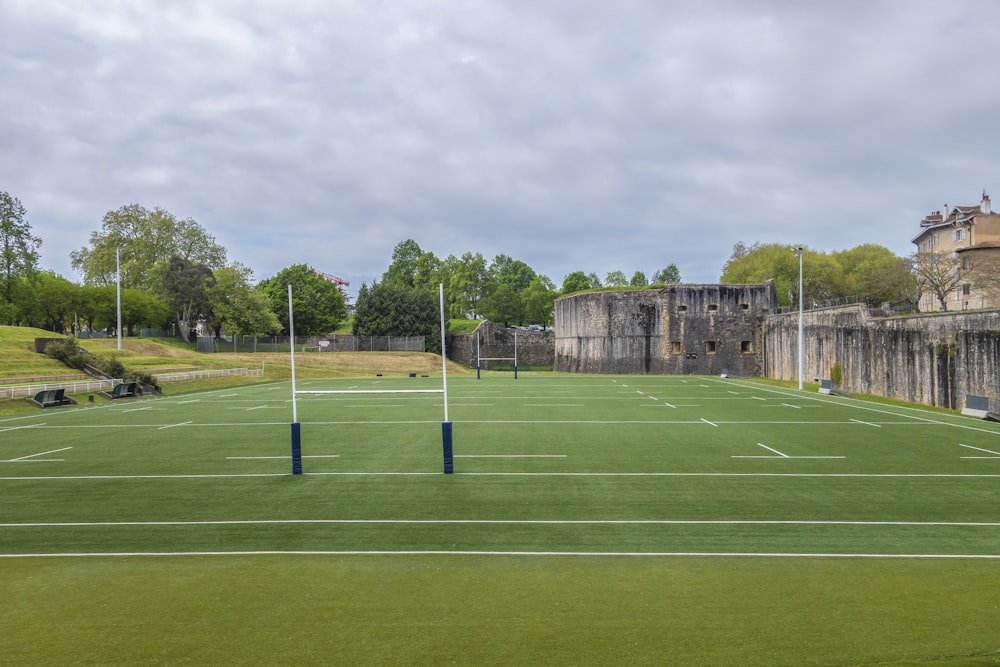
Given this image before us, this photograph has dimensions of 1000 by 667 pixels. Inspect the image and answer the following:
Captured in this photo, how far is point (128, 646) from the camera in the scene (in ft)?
22.3

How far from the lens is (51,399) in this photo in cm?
3259

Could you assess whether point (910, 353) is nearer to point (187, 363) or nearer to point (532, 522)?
point (532, 522)

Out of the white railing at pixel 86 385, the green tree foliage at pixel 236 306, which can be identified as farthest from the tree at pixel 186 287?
the white railing at pixel 86 385

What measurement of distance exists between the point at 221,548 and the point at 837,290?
7810cm

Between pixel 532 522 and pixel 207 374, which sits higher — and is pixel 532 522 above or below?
below

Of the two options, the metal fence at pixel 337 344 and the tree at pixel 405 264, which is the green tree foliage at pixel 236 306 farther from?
the tree at pixel 405 264

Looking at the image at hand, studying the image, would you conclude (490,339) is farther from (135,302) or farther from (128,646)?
(128,646)

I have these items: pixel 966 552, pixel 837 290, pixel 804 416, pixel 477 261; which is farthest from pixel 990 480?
pixel 477 261

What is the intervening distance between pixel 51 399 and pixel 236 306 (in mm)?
43559

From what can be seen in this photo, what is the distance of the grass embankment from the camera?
40.6m

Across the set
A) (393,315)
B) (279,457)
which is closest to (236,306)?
(393,315)

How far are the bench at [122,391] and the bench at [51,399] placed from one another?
2725mm

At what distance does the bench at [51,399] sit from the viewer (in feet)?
105

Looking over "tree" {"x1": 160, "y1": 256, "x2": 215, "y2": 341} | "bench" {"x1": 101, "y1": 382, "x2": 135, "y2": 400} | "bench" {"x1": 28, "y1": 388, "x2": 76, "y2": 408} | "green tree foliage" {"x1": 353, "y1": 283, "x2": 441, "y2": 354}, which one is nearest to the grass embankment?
"bench" {"x1": 28, "y1": 388, "x2": 76, "y2": 408}
